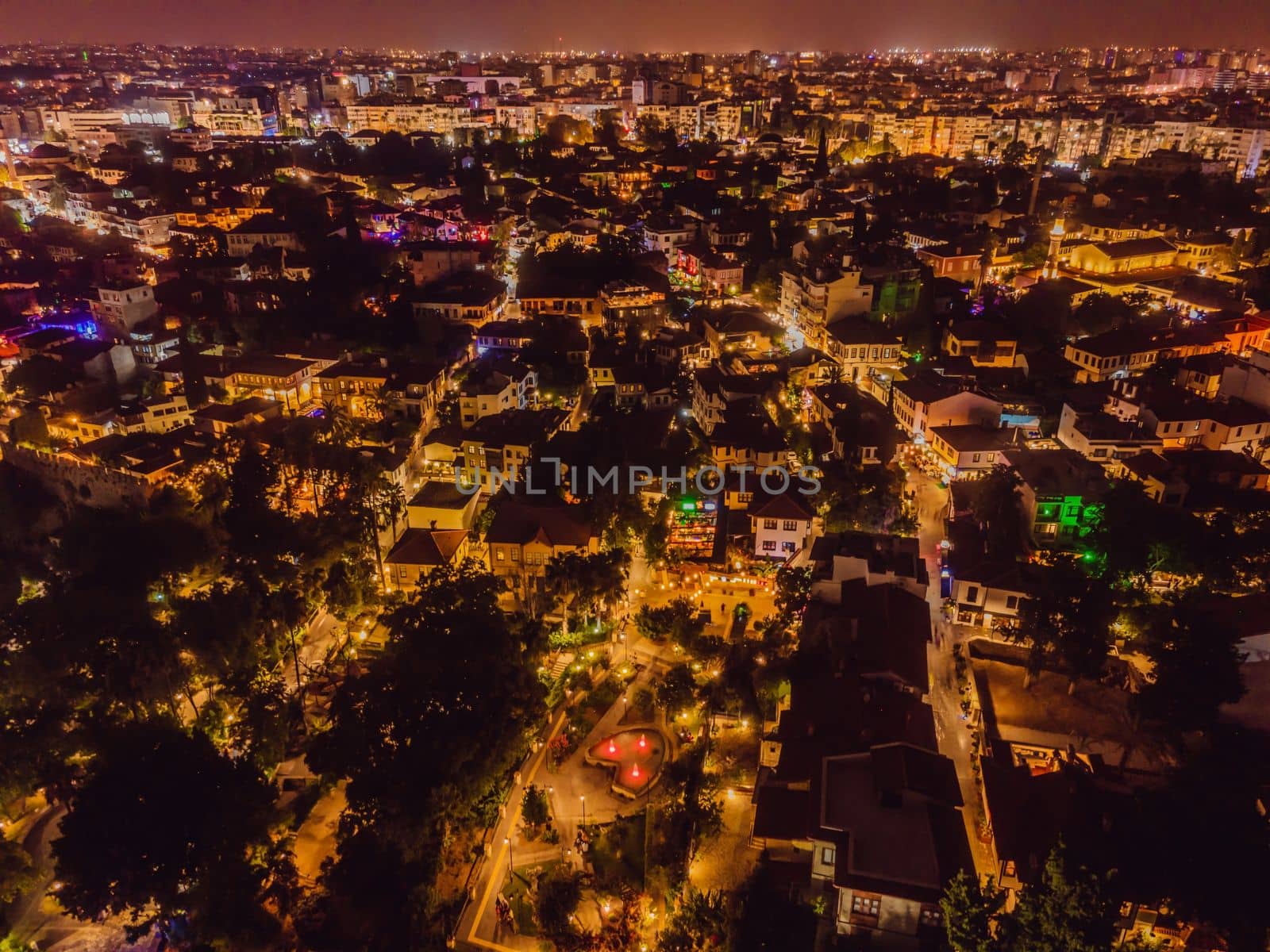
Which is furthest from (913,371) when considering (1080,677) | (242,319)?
(242,319)

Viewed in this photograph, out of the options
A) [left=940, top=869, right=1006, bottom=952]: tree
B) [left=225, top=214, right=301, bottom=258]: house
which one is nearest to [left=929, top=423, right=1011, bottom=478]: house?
[left=940, top=869, right=1006, bottom=952]: tree

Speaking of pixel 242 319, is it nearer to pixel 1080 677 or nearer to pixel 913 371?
pixel 913 371

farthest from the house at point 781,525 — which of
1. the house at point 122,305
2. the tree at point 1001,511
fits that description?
the house at point 122,305

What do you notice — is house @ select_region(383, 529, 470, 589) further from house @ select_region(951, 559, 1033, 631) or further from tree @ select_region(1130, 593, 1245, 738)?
tree @ select_region(1130, 593, 1245, 738)

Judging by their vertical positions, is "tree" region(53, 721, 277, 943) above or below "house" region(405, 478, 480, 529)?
below

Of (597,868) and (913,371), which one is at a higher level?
(913,371)

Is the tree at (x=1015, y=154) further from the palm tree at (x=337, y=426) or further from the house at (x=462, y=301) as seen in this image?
A: the palm tree at (x=337, y=426)
